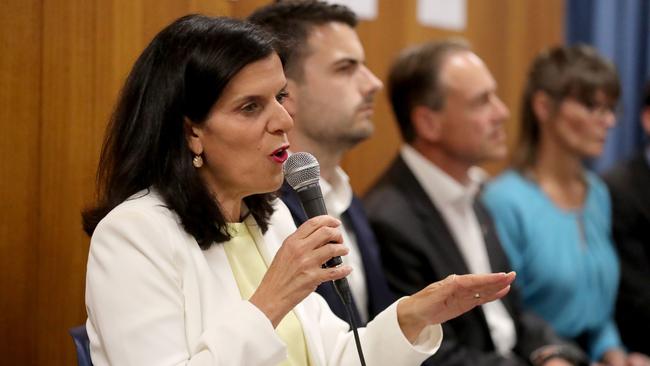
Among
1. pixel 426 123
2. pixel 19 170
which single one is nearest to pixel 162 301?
pixel 19 170

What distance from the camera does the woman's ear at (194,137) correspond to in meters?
1.78

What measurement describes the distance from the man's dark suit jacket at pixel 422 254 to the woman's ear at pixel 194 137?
1187mm

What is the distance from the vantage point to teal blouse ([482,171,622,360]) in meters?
3.41

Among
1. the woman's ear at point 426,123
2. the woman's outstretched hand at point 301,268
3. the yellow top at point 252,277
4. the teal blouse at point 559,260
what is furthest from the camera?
the teal blouse at point 559,260

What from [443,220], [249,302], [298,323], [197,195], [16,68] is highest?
[16,68]

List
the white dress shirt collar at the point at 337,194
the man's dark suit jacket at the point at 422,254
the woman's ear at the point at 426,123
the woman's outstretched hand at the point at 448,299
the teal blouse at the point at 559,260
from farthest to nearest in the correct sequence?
the teal blouse at the point at 559,260
the woman's ear at the point at 426,123
the man's dark suit jacket at the point at 422,254
the white dress shirt collar at the point at 337,194
the woman's outstretched hand at the point at 448,299

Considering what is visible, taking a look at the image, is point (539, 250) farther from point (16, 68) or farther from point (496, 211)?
point (16, 68)

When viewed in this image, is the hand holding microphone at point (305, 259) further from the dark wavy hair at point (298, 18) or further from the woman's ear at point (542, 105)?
the woman's ear at point (542, 105)

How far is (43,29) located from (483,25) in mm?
2337

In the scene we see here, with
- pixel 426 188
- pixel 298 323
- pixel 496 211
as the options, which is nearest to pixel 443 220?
pixel 426 188

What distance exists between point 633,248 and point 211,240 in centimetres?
246

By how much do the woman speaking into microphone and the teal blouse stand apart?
1.66 metres

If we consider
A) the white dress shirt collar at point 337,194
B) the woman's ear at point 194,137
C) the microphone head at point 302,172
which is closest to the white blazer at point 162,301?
the woman's ear at point 194,137

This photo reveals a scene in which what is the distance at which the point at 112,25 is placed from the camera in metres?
2.23
